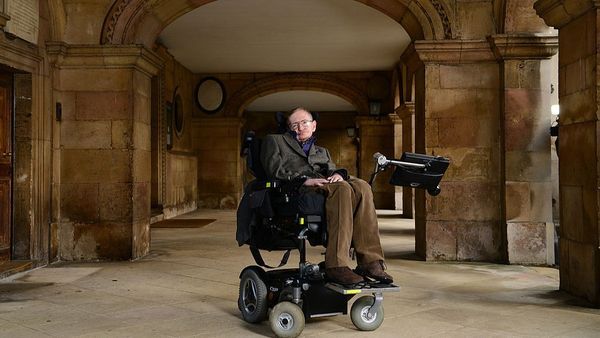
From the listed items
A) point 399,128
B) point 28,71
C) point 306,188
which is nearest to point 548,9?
point 306,188

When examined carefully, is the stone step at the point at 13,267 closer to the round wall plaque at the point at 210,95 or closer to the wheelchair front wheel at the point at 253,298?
the wheelchair front wheel at the point at 253,298

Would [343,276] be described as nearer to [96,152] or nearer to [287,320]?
[287,320]

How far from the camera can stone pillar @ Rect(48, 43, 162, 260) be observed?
637cm

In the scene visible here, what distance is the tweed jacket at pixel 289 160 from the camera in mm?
3404

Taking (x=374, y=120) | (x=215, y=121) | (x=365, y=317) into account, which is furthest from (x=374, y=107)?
(x=365, y=317)

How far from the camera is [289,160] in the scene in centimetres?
348

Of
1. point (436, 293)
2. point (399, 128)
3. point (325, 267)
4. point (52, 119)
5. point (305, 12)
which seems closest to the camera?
point (325, 267)

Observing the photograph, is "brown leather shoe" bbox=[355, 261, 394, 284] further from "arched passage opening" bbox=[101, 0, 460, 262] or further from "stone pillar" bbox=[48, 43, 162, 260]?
"arched passage opening" bbox=[101, 0, 460, 262]

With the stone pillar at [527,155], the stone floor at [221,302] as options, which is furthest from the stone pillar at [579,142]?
the stone pillar at [527,155]

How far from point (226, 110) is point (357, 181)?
12.0m

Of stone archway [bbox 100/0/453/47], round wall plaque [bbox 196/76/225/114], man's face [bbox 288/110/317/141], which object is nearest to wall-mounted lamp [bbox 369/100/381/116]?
round wall plaque [bbox 196/76/225/114]

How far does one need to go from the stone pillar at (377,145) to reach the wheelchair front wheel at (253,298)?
1152 cm

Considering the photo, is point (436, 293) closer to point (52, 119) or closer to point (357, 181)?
point (357, 181)

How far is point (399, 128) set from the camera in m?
14.6
